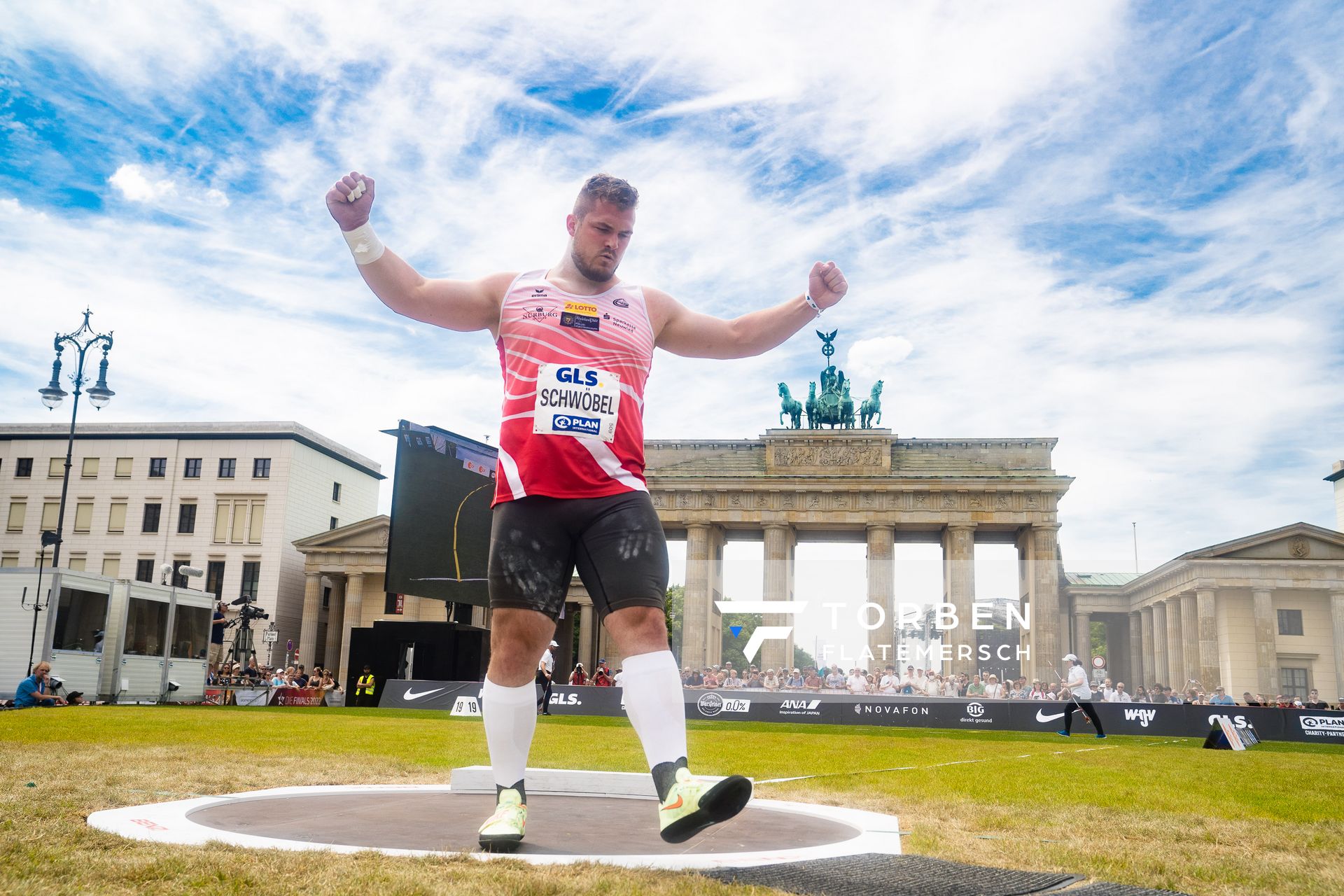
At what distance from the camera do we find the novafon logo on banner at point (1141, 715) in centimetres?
2431

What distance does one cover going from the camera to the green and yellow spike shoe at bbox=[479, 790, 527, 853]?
11.6ft

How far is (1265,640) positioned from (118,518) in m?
61.9

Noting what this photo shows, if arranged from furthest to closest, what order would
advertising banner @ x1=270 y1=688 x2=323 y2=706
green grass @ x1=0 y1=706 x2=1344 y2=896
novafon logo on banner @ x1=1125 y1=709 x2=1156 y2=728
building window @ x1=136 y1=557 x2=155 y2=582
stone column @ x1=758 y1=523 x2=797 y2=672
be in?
1. building window @ x1=136 y1=557 x2=155 y2=582
2. advertising banner @ x1=270 y1=688 x2=323 y2=706
3. stone column @ x1=758 y1=523 x2=797 y2=672
4. novafon logo on banner @ x1=1125 y1=709 x2=1156 y2=728
5. green grass @ x1=0 y1=706 x2=1344 y2=896

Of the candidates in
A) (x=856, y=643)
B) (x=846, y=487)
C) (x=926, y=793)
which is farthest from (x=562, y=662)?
(x=926, y=793)

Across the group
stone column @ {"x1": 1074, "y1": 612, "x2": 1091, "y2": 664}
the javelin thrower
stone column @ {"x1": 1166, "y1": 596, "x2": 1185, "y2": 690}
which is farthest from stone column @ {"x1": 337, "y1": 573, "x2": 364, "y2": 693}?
the javelin thrower

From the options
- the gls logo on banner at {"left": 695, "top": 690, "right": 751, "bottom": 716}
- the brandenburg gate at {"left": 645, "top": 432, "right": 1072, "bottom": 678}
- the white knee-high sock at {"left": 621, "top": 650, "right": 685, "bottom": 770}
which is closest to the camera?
the white knee-high sock at {"left": 621, "top": 650, "right": 685, "bottom": 770}

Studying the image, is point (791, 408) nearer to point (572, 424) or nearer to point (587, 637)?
point (587, 637)

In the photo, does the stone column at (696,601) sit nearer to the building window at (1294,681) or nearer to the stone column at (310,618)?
the stone column at (310,618)

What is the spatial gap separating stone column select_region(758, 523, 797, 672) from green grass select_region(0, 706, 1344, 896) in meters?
14.8

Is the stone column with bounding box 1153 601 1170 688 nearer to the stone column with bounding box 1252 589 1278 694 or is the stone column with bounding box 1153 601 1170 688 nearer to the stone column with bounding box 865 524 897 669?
the stone column with bounding box 1252 589 1278 694

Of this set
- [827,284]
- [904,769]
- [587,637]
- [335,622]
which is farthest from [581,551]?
[335,622]

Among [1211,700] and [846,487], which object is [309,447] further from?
[1211,700]

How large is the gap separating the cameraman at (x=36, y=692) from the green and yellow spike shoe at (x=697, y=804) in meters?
20.5

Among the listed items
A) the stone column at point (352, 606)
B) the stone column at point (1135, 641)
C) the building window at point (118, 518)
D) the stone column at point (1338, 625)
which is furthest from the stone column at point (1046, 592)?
the building window at point (118, 518)
